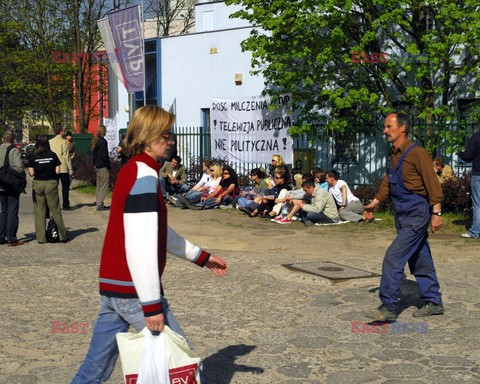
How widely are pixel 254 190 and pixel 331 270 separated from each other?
750 centimetres

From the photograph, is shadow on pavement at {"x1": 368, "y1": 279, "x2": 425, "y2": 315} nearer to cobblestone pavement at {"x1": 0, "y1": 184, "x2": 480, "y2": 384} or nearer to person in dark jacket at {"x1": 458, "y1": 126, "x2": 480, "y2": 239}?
cobblestone pavement at {"x1": 0, "y1": 184, "x2": 480, "y2": 384}

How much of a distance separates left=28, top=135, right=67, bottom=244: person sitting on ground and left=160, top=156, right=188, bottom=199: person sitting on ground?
650cm

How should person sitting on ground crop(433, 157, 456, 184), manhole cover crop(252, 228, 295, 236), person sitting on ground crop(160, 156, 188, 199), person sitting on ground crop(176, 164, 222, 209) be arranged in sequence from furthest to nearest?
person sitting on ground crop(160, 156, 188, 199)
person sitting on ground crop(176, 164, 222, 209)
person sitting on ground crop(433, 157, 456, 184)
manhole cover crop(252, 228, 295, 236)

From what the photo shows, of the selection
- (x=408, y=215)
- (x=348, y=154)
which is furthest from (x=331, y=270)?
(x=348, y=154)

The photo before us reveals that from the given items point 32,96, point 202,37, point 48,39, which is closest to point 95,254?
point 202,37

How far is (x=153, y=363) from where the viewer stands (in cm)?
401

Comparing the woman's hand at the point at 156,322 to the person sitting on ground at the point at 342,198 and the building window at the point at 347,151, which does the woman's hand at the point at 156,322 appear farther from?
the building window at the point at 347,151

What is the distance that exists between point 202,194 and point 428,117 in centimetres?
523

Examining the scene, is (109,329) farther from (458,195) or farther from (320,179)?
(458,195)

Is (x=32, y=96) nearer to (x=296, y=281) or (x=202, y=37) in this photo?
(x=202, y=37)

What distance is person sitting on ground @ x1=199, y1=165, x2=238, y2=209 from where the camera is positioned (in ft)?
61.2

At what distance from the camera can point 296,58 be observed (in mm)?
18734

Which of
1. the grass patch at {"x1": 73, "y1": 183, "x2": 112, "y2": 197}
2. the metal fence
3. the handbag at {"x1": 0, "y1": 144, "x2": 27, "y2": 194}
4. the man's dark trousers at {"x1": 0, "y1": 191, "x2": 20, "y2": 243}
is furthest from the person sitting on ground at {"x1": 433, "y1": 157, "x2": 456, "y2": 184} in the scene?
the grass patch at {"x1": 73, "y1": 183, "x2": 112, "y2": 197}

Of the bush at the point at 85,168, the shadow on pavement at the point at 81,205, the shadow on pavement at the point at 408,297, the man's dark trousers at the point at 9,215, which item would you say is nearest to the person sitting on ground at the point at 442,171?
the shadow on pavement at the point at 408,297
